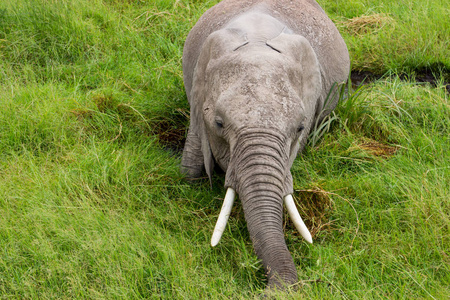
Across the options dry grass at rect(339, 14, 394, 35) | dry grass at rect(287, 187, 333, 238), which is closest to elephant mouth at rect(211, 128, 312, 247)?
dry grass at rect(287, 187, 333, 238)

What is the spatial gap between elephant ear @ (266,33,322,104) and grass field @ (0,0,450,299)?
70cm

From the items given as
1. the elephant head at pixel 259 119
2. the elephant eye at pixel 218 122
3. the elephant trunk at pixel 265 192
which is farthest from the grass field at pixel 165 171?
the elephant eye at pixel 218 122

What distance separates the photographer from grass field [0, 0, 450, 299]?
3.35 m

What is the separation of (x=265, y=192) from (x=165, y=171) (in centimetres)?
143

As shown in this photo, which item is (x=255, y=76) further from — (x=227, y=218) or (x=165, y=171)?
(x=165, y=171)

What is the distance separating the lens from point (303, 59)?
4.03 m

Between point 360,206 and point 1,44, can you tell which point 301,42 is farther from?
point 1,44

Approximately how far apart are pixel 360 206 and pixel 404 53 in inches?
105

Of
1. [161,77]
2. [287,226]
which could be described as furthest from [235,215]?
[161,77]

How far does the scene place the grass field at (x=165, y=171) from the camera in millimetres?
3352

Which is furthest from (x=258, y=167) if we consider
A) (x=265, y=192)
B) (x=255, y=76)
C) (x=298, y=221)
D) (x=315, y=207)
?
(x=315, y=207)

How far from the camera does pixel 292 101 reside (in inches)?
139

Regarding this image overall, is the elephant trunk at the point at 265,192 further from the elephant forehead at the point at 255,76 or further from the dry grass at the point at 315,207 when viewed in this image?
the dry grass at the point at 315,207

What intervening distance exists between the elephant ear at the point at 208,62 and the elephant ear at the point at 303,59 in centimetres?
25
